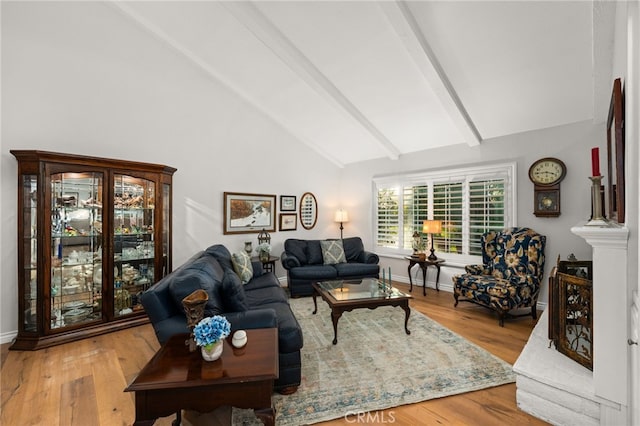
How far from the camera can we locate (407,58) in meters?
3.02

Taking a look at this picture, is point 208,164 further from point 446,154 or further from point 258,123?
point 446,154

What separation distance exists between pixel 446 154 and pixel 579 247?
220 centimetres

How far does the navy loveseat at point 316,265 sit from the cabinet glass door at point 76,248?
251 cm

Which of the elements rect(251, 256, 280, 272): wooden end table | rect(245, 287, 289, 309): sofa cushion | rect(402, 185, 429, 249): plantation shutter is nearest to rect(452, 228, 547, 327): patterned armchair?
rect(402, 185, 429, 249): plantation shutter

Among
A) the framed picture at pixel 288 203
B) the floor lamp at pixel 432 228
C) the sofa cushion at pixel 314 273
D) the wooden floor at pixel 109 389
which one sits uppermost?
the framed picture at pixel 288 203

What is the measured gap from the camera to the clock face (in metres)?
3.51

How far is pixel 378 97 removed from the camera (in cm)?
375

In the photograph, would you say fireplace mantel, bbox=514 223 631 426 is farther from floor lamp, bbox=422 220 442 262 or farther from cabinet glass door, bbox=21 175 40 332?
cabinet glass door, bbox=21 175 40 332

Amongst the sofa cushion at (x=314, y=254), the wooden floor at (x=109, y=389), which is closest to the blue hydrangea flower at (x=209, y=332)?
the wooden floor at (x=109, y=389)

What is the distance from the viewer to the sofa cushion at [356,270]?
4.54m

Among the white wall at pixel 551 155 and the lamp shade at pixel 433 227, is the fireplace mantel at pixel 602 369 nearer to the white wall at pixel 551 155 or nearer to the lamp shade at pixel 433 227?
the white wall at pixel 551 155

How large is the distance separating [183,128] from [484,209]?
4.82 m

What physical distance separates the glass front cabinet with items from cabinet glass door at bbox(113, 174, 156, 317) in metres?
0.01

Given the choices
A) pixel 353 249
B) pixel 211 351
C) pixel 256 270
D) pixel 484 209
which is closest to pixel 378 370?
pixel 211 351
